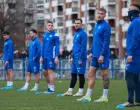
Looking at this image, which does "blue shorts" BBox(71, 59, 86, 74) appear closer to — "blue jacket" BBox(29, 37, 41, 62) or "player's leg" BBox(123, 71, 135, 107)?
"blue jacket" BBox(29, 37, 41, 62)

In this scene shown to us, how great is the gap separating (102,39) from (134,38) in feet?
6.99

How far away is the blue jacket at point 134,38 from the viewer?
41.4ft

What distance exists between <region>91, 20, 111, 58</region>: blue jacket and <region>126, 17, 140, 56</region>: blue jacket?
63.2 inches

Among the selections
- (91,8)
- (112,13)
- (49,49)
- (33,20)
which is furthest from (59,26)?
(49,49)

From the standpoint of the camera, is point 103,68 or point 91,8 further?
point 91,8

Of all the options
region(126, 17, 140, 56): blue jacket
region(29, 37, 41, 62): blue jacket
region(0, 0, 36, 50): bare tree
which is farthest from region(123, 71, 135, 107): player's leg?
region(0, 0, 36, 50): bare tree

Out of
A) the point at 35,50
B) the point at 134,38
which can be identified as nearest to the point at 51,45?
the point at 35,50

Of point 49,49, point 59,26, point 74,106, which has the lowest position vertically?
point 74,106

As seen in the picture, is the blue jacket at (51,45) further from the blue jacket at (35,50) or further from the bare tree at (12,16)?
the bare tree at (12,16)

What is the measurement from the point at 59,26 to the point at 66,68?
7141 centimetres

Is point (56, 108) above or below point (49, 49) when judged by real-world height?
below

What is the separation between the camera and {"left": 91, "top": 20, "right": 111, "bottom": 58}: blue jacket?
14414mm

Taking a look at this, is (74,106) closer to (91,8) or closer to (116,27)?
(116,27)

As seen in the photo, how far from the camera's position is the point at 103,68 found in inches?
571
